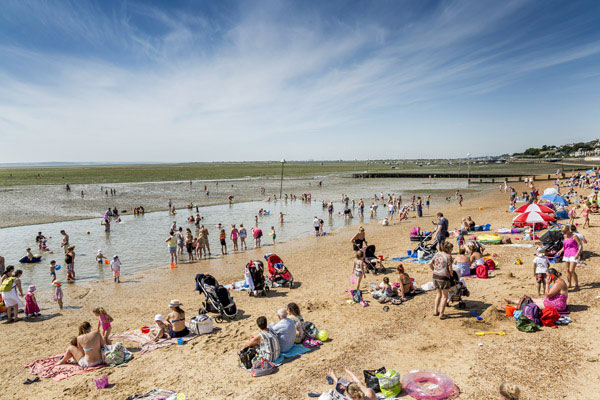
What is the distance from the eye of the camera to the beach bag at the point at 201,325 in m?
8.18

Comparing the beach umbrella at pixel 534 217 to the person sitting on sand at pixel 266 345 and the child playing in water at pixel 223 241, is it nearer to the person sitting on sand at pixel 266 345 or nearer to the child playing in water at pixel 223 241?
the person sitting on sand at pixel 266 345

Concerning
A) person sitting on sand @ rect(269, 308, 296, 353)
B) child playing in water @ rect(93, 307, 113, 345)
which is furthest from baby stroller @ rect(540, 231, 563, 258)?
child playing in water @ rect(93, 307, 113, 345)

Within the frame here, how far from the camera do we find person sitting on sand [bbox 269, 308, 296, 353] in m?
6.82

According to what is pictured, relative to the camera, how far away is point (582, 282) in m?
8.85

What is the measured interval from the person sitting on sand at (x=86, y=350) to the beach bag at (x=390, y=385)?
5.82 metres

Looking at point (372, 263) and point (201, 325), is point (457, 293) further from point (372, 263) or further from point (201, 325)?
point (201, 325)

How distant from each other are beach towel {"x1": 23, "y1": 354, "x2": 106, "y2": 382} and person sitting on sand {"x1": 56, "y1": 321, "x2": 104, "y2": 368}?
0.10m

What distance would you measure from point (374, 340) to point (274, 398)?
266 centimetres

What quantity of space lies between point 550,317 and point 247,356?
20.3 ft

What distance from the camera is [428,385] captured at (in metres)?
5.38

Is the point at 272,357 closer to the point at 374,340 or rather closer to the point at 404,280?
the point at 374,340

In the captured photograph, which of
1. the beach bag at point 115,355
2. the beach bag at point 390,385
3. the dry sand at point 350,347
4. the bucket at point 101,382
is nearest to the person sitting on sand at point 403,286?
the dry sand at point 350,347

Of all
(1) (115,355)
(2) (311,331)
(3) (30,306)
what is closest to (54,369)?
(1) (115,355)

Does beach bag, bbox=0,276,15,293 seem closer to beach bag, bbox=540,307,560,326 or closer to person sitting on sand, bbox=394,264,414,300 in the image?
person sitting on sand, bbox=394,264,414,300
